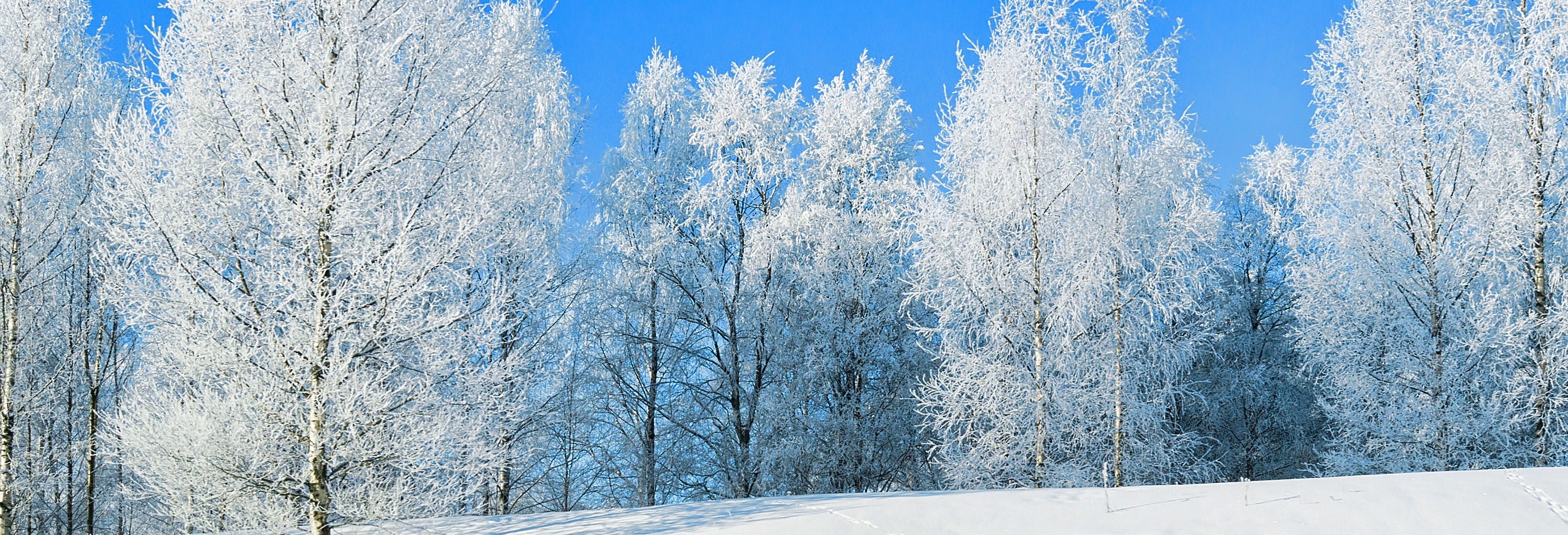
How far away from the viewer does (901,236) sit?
41.3 feet

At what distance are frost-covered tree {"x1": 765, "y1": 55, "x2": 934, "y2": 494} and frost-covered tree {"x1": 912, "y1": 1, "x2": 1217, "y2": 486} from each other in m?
2.44

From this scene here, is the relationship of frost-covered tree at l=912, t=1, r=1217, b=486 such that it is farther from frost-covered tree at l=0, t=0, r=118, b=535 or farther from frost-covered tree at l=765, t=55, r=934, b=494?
frost-covered tree at l=0, t=0, r=118, b=535

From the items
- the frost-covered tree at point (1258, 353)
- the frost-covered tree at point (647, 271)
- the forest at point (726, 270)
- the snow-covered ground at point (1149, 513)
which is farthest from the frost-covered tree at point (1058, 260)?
the frost-covered tree at point (1258, 353)

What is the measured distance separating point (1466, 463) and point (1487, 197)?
2.93m

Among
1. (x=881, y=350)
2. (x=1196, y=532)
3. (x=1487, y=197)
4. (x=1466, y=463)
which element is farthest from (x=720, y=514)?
(x=1487, y=197)

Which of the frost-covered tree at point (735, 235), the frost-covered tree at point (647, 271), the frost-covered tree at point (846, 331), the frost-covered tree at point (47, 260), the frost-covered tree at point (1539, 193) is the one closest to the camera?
the frost-covered tree at point (1539, 193)

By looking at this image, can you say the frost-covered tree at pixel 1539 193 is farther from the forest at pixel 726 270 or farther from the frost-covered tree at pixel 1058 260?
the frost-covered tree at pixel 1058 260

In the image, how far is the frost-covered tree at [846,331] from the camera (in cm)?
1331

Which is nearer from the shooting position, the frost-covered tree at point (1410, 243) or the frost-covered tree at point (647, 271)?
the frost-covered tree at point (1410, 243)

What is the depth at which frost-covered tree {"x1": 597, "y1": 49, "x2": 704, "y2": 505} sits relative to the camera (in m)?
14.7

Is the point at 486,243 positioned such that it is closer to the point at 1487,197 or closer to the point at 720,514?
the point at 720,514

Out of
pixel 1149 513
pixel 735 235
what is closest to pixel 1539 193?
pixel 1149 513

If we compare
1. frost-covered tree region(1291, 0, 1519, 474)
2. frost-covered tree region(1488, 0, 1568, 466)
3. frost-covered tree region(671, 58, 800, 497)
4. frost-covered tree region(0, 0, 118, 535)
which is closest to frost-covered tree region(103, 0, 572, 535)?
frost-covered tree region(0, 0, 118, 535)

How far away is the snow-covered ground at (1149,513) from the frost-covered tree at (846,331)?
5357mm
